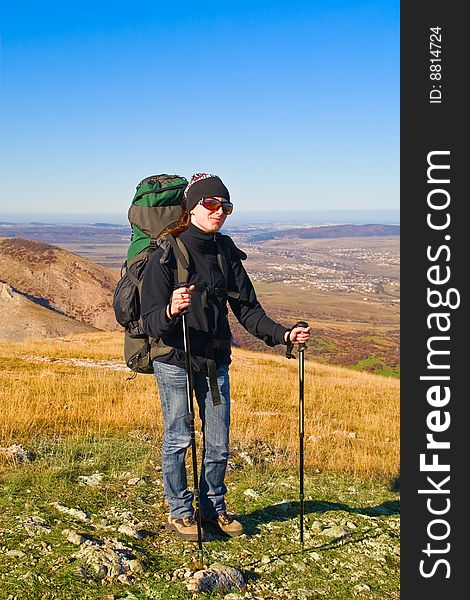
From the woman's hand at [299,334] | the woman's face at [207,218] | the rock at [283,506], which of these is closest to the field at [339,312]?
the rock at [283,506]

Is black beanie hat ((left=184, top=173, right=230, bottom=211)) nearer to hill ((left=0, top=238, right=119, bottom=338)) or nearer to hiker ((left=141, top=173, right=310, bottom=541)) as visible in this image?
hiker ((left=141, top=173, right=310, bottom=541))

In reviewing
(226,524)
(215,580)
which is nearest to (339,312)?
(226,524)

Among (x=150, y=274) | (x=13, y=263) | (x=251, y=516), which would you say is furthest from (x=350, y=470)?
(x=13, y=263)

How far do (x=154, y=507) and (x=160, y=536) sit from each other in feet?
2.11

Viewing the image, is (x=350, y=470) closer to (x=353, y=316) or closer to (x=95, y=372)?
(x=95, y=372)

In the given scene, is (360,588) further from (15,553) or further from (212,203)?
(212,203)

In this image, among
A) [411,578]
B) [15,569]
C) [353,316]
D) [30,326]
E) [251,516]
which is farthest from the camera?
[353,316]

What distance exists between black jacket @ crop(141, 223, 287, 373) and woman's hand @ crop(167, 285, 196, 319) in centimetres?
10

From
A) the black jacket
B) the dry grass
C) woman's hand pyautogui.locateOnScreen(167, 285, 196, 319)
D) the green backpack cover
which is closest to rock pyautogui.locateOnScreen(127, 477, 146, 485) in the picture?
the dry grass

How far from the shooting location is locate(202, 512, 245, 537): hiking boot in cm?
498

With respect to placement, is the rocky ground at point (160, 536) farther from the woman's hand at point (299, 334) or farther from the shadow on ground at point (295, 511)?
the woman's hand at point (299, 334)

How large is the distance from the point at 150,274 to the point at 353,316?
126m

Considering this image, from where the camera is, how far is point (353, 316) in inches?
5012

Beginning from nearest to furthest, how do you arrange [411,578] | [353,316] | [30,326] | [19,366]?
[411,578] → [19,366] → [30,326] → [353,316]
